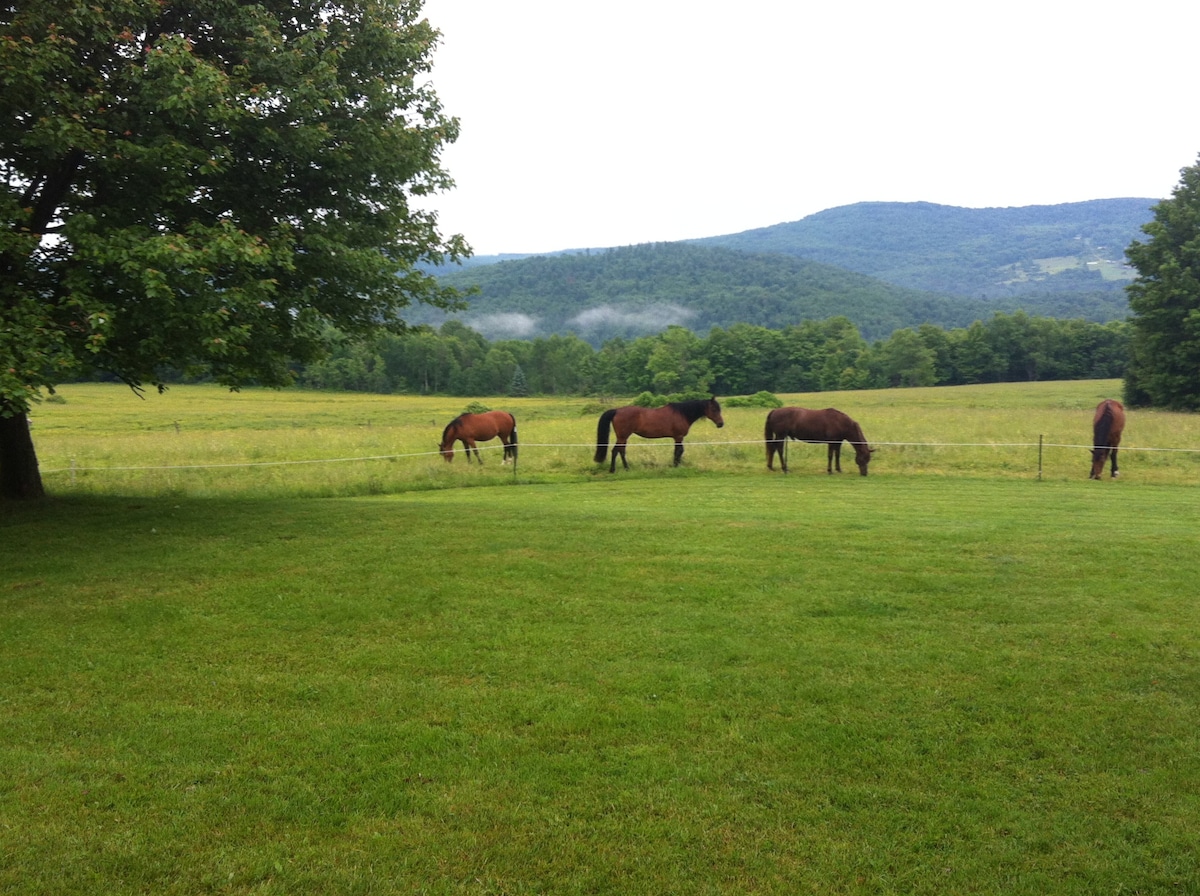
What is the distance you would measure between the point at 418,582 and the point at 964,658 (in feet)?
17.5

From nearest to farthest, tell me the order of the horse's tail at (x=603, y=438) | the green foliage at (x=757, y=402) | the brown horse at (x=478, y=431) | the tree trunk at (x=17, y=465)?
the tree trunk at (x=17, y=465)
the horse's tail at (x=603, y=438)
the brown horse at (x=478, y=431)
the green foliage at (x=757, y=402)

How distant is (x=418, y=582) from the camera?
8430 millimetres

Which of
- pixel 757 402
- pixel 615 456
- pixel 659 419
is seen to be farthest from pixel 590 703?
pixel 757 402

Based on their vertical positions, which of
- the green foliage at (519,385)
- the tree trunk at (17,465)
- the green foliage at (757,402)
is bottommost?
the tree trunk at (17,465)

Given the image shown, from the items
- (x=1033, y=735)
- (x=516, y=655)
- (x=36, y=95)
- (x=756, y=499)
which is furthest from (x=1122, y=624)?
(x=36, y=95)

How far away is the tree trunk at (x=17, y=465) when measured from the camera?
11188 mm

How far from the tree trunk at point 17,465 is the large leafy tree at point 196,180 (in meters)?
0.02

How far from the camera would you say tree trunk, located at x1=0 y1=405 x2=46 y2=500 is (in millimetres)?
11188

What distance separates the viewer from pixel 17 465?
37.3 ft

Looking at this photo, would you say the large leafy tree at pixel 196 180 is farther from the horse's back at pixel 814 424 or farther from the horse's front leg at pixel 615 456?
the horse's back at pixel 814 424

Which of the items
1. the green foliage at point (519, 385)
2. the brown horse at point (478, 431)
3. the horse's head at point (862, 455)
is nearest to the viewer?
the horse's head at point (862, 455)

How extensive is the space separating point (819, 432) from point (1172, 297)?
3372 centimetres

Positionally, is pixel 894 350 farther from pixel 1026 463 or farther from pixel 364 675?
pixel 364 675

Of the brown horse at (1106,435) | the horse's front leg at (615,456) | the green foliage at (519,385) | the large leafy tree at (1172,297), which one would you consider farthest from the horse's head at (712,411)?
the green foliage at (519,385)
